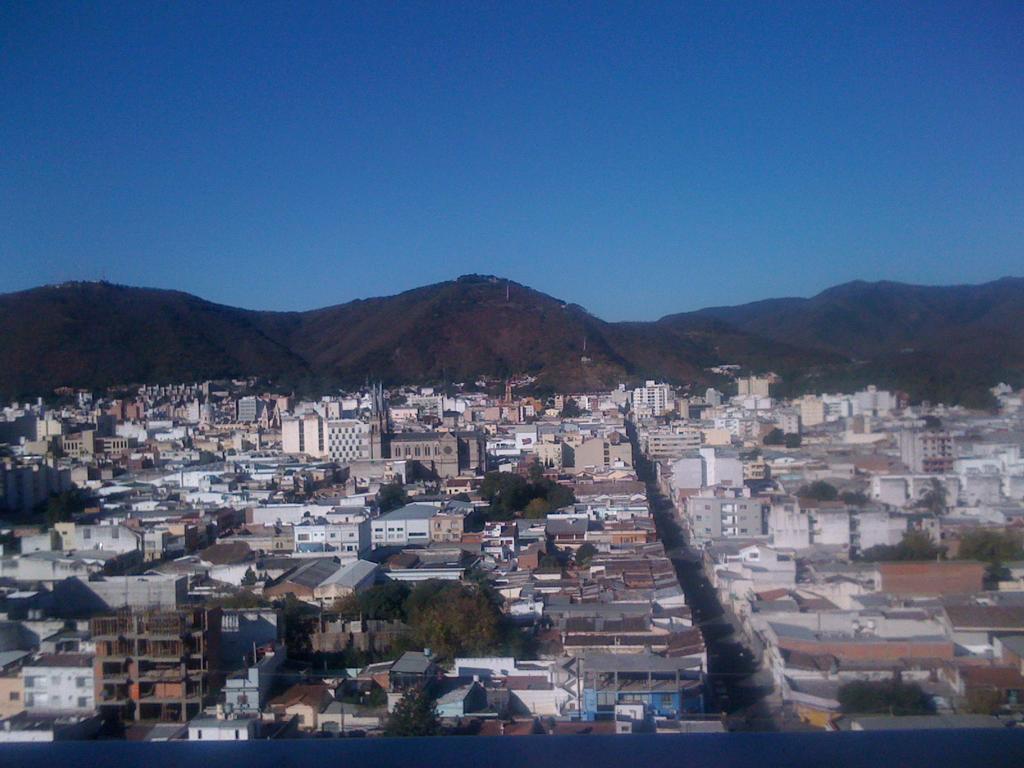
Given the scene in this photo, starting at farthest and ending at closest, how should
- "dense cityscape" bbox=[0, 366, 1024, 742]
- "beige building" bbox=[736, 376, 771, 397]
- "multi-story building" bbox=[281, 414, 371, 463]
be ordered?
"multi-story building" bbox=[281, 414, 371, 463]
"beige building" bbox=[736, 376, 771, 397]
"dense cityscape" bbox=[0, 366, 1024, 742]

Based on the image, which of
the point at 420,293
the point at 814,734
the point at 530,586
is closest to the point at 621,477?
the point at 530,586

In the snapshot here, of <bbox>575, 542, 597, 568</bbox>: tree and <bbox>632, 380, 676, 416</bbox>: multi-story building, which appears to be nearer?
<bbox>575, 542, 597, 568</bbox>: tree

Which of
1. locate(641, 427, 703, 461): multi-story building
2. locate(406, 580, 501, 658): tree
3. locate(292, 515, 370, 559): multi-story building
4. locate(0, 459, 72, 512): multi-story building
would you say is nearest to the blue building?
locate(406, 580, 501, 658): tree

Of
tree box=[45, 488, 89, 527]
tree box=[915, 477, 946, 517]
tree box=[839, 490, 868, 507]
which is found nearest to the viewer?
tree box=[915, 477, 946, 517]

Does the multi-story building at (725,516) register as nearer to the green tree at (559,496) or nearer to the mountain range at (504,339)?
the mountain range at (504,339)

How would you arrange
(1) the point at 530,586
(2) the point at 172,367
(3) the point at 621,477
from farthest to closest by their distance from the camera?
(2) the point at 172,367 < (3) the point at 621,477 < (1) the point at 530,586

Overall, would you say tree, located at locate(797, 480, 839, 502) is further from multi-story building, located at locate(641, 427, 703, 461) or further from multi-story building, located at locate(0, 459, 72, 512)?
multi-story building, located at locate(0, 459, 72, 512)

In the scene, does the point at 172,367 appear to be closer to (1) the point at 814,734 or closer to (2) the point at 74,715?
(2) the point at 74,715
